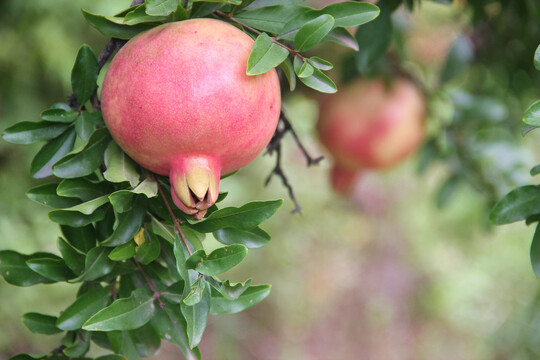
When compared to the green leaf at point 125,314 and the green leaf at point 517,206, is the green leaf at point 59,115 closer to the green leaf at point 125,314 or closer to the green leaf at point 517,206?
the green leaf at point 125,314

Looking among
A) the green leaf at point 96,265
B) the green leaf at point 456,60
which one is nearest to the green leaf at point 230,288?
the green leaf at point 96,265

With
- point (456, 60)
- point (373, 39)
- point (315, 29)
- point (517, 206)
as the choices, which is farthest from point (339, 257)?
point (315, 29)

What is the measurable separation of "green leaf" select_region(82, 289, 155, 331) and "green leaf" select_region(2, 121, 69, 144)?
0.57ft

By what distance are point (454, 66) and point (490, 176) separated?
0.83ft

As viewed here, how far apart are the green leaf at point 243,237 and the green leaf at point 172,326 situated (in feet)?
0.26

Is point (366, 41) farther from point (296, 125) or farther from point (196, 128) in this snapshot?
point (296, 125)

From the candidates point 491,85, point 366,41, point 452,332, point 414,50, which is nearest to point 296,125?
point 414,50

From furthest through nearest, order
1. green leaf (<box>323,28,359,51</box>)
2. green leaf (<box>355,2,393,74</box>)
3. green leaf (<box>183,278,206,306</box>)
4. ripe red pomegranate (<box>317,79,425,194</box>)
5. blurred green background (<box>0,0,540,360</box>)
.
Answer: blurred green background (<box>0,0,540,360</box>), ripe red pomegranate (<box>317,79,425,194</box>), green leaf (<box>355,2,393,74</box>), green leaf (<box>323,28,359,51</box>), green leaf (<box>183,278,206,306</box>)

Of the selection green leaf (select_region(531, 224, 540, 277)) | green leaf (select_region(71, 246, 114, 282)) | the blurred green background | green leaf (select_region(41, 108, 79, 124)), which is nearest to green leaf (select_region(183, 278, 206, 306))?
green leaf (select_region(71, 246, 114, 282))

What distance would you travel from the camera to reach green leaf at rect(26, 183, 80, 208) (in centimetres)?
50

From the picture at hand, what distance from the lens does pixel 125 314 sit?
49cm

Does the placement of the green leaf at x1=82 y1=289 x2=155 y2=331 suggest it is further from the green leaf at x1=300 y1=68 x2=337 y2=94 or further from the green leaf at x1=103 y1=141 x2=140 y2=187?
the green leaf at x1=300 y1=68 x2=337 y2=94

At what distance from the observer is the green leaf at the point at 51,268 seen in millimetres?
522

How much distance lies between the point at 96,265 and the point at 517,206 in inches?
15.9
